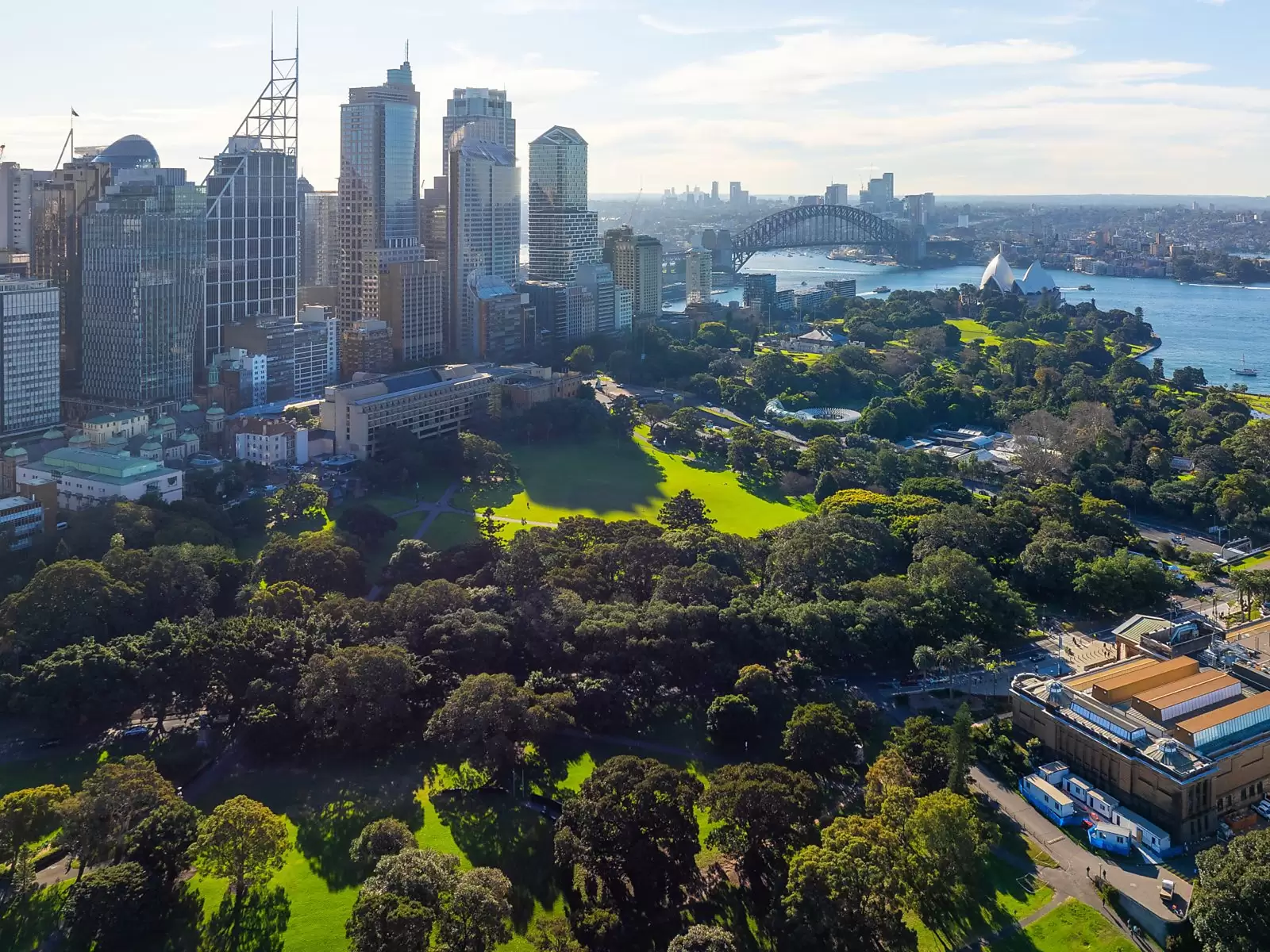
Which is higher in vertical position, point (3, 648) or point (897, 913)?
point (3, 648)

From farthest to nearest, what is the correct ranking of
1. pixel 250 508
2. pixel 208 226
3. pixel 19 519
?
pixel 208 226 < pixel 250 508 < pixel 19 519

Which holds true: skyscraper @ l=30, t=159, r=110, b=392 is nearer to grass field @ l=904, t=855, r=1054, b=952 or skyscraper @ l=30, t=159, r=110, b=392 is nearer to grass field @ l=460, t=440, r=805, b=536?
grass field @ l=460, t=440, r=805, b=536

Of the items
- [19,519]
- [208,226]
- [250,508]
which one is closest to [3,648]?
[19,519]

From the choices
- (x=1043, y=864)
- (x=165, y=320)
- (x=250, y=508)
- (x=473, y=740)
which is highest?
(x=165, y=320)

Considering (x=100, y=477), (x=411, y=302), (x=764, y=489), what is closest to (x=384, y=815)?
(x=100, y=477)

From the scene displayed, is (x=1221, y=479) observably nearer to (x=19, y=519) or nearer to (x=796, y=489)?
(x=796, y=489)

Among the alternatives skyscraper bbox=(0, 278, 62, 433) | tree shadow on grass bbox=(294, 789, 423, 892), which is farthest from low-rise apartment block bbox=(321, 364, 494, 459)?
tree shadow on grass bbox=(294, 789, 423, 892)
